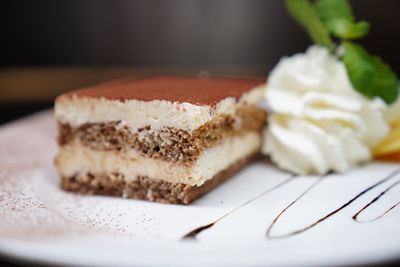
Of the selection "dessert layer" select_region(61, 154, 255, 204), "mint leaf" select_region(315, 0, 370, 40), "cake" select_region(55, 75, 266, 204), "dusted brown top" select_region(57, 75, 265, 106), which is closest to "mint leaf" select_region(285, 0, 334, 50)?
"mint leaf" select_region(315, 0, 370, 40)

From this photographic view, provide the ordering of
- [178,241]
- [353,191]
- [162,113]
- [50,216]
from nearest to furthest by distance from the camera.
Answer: [178,241]
[50,216]
[162,113]
[353,191]

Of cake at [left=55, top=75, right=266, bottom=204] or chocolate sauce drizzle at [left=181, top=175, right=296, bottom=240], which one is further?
cake at [left=55, top=75, right=266, bottom=204]

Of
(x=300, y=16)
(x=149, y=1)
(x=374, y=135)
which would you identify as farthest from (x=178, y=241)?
(x=149, y=1)

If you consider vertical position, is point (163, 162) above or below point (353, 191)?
above

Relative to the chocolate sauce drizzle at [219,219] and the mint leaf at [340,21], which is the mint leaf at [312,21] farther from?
the chocolate sauce drizzle at [219,219]

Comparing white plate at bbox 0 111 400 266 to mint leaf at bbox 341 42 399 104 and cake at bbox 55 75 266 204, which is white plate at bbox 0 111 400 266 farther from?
mint leaf at bbox 341 42 399 104

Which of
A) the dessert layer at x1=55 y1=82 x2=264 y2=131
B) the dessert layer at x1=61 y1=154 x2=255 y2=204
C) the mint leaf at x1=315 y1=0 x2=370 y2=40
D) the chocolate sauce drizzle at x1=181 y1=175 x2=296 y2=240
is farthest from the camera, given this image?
the mint leaf at x1=315 y1=0 x2=370 y2=40

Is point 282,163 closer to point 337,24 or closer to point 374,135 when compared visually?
point 374,135
